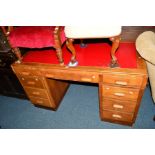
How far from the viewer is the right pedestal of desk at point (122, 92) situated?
1.69 meters

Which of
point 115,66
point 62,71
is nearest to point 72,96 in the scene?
point 62,71

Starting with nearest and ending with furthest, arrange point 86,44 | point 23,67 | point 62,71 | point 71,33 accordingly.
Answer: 1. point 71,33
2. point 62,71
3. point 23,67
4. point 86,44

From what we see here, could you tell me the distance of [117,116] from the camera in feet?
7.14

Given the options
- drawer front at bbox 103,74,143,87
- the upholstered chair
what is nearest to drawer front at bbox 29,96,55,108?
drawer front at bbox 103,74,143,87

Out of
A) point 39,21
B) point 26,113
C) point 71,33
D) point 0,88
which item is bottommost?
point 26,113

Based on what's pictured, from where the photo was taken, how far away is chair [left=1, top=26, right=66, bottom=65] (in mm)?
1747

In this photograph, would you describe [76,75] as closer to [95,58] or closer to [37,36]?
[95,58]

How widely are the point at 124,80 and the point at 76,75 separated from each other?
562mm

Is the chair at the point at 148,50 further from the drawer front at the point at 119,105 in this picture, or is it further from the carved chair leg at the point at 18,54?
the carved chair leg at the point at 18,54

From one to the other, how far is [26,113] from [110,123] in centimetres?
145

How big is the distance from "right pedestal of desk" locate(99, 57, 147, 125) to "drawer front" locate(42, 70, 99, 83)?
0.31 feet

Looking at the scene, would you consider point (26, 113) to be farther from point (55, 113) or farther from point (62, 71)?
point (62, 71)

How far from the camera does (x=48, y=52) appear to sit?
2.27m

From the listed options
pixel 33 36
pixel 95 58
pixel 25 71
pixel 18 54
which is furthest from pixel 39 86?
pixel 95 58
